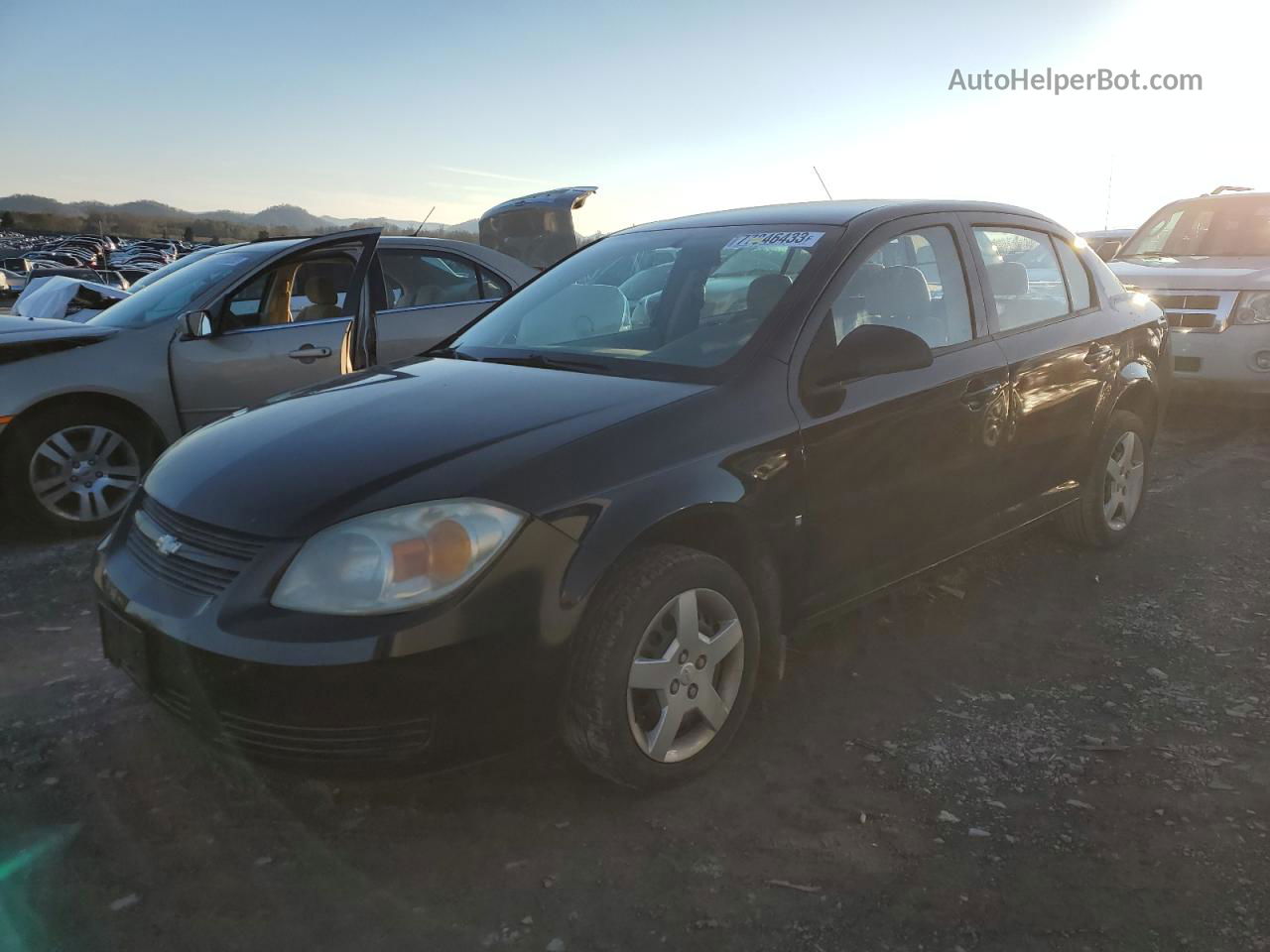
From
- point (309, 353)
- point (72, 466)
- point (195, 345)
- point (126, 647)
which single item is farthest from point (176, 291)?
point (126, 647)

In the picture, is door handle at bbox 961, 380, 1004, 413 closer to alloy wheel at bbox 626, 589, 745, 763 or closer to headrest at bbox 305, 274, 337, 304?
alloy wheel at bbox 626, 589, 745, 763

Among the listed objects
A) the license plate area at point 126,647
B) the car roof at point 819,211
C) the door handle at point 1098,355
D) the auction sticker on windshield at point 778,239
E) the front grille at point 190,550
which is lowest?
the license plate area at point 126,647

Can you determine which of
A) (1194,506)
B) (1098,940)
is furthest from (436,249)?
(1098,940)

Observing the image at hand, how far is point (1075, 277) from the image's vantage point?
14.5 ft

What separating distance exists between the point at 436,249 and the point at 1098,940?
211 inches

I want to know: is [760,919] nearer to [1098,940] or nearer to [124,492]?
[1098,940]

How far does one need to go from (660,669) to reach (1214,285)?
22.9 feet

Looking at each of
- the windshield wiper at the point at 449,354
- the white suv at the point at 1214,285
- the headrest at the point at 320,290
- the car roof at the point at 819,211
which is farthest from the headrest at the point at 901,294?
the white suv at the point at 1214,285

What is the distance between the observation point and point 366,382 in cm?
330

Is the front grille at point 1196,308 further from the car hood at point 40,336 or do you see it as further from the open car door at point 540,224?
the car hood at point 40,336

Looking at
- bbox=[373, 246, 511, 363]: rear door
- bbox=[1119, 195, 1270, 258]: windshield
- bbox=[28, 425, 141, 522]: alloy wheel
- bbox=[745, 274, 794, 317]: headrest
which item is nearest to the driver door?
bbox=[373, 246, 511, 363]: rear door

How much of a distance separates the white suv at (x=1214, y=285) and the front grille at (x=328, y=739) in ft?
22.1

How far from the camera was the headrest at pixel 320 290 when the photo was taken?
231 inches

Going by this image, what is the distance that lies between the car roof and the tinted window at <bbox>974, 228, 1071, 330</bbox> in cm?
13
